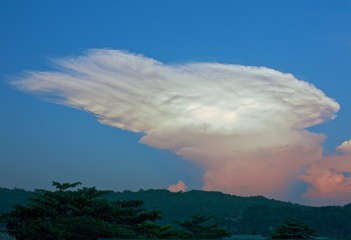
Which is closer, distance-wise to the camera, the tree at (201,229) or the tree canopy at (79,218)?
the tree canopy at (79,218)

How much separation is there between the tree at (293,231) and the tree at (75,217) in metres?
13.5

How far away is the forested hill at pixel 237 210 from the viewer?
9644 cm

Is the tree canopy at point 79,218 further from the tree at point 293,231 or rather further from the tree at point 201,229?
the tree at point 293,231

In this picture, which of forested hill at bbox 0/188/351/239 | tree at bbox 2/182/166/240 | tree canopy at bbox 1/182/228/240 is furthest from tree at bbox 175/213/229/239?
forested hill at bbox 0/188/351/239

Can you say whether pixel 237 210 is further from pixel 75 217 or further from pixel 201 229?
pixel 75 217

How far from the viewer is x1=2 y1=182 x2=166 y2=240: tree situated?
2403cm

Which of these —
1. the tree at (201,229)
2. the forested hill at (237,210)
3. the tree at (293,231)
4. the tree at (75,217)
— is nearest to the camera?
the tree at (75,217)

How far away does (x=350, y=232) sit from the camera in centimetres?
9406

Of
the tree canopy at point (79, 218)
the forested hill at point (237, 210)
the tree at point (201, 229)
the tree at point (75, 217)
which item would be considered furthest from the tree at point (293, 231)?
the forested hill at point (237, 210)

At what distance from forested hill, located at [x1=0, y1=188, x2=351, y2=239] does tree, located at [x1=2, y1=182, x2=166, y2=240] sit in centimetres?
4949

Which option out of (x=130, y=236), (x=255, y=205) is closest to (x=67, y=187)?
(x=130, y=236)

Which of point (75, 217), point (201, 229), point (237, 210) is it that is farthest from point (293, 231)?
point (237, 210)

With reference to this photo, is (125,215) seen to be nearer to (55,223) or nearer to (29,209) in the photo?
(29,209)

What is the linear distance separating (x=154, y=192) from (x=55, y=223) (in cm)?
10737
